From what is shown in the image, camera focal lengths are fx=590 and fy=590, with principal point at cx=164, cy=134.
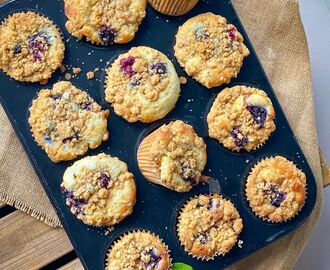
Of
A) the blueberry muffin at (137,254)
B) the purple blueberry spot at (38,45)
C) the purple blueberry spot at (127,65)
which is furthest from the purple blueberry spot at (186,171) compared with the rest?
the purple blueberry spot at (38,45)

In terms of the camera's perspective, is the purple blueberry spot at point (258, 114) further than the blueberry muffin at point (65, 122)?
Yes

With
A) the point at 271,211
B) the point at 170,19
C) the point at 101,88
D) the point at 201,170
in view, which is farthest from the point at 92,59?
the point at 271,211

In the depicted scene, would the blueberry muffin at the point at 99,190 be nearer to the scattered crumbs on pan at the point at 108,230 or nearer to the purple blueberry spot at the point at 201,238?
the scattered crumbs on pan at the point at 108,230

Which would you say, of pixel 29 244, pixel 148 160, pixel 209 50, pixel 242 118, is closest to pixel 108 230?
pixel 148 160

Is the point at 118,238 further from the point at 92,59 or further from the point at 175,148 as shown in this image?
the point at 92,59

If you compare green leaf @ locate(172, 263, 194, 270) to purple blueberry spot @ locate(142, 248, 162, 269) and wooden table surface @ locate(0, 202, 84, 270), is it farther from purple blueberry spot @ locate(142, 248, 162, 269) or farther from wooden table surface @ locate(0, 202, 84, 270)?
wooden table surface @ locate(0, 202, 84, 270)

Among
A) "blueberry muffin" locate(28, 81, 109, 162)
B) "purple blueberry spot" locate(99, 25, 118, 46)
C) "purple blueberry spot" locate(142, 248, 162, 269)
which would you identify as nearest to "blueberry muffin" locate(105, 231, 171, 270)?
"purple blueberry spot" locate(142, 248, 162, 269)
